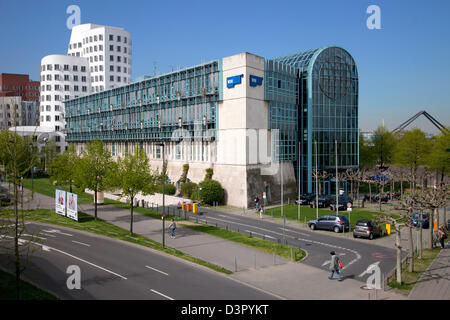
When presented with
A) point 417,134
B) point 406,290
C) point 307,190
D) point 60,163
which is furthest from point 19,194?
point 417,134

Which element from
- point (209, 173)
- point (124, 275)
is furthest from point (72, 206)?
point (124, 275)

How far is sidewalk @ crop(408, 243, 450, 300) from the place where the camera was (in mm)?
16094

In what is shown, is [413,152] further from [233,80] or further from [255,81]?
[233,80]

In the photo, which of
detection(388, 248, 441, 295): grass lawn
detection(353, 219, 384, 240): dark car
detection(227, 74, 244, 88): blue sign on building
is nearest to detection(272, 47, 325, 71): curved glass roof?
detection(227, 74, 244, 88): blue sign on building

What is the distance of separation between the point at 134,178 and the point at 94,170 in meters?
7.47

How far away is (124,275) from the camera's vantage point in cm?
1902

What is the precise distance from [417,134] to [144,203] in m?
42.8

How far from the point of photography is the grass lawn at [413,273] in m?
17.2

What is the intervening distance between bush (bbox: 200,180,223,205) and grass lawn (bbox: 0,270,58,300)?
27185 mm

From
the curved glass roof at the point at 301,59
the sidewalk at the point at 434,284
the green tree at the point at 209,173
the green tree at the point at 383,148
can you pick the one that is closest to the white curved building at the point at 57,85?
the green tree at the point at 209,173

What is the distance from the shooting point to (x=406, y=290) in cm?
1686

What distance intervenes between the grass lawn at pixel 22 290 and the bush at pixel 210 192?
27.2m

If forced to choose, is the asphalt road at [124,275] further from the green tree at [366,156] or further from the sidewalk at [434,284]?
the green tree at [366,156]

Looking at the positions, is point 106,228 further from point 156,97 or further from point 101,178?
point 156,97
